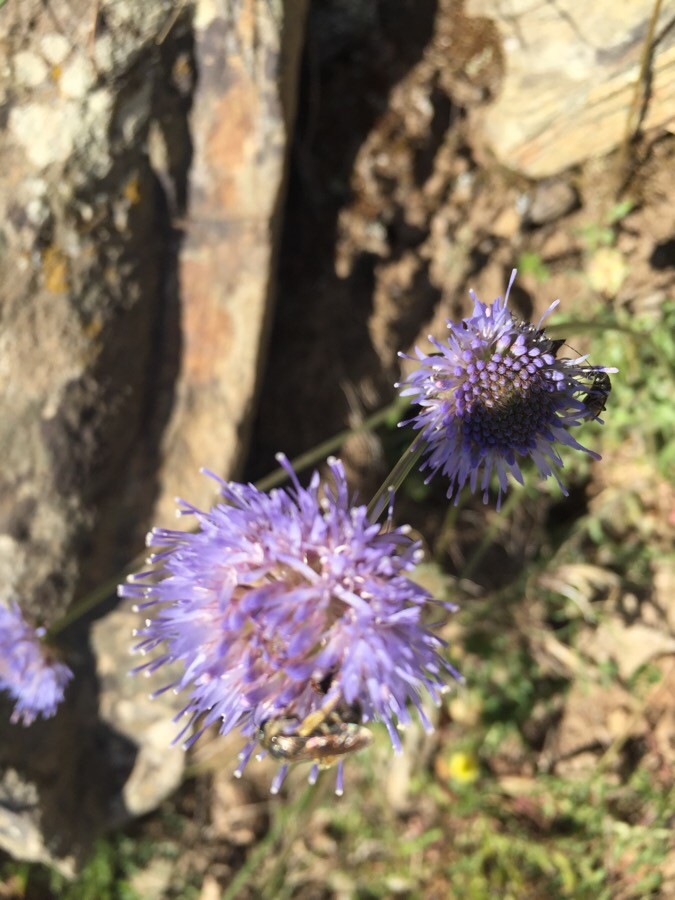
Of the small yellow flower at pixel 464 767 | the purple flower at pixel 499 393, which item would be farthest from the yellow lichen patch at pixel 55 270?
the small yellow flower at pixel 464 767

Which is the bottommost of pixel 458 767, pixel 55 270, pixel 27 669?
pixel 458 767

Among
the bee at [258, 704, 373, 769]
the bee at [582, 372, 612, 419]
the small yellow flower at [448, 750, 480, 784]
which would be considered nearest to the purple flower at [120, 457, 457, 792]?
the bee at [258, 704, 373, 769]

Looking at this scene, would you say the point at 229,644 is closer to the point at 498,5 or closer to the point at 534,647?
the point at 534,647

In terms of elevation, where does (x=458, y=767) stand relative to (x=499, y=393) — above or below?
below

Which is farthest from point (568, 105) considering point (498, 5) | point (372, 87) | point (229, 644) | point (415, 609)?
point (229, 644)

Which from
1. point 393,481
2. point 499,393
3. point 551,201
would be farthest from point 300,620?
point 551,201

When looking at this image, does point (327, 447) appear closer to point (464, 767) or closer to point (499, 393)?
point (499, 393)
